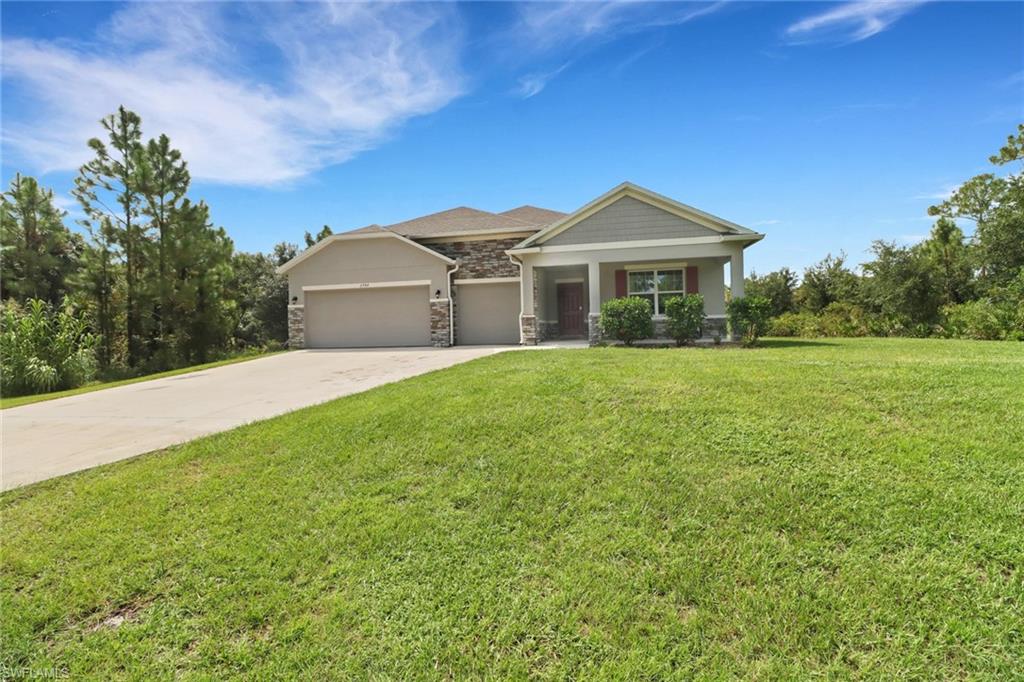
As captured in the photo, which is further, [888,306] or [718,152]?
[888,306]

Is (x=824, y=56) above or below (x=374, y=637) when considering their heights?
above

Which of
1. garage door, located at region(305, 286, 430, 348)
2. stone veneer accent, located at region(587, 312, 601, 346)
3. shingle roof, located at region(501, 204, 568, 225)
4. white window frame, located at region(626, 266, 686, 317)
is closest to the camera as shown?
stone veneer accent, located at region(587, 312, 601, 346)

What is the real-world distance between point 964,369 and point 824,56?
6054 millimetres

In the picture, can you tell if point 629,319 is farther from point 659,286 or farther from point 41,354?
point 41,354

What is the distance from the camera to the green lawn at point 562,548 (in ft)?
8.55

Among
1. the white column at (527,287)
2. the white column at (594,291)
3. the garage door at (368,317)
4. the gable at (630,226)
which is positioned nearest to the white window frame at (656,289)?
the gable at (630,226)

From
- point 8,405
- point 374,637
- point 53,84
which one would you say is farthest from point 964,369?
point 8,405

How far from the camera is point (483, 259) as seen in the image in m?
18.8

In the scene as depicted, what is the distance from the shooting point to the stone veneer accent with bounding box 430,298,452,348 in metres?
18.2

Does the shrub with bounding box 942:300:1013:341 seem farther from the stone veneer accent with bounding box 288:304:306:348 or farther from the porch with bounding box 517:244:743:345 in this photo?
the stone veneer accent with bounding box 288:304:306:348

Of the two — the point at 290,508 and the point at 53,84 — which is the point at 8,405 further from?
the point at 290,508

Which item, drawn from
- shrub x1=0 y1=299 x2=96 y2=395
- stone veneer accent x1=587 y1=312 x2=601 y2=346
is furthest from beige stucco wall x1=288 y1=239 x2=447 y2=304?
shrub x1=0 y1=299 x2=96 y2=395

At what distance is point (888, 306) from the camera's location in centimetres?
2105

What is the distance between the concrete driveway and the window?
25.0 feet
